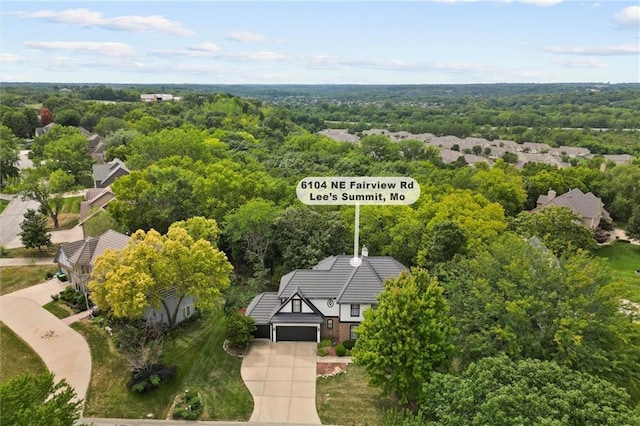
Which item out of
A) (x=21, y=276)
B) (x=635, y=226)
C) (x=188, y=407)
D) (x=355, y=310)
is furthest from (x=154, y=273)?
(x=635, y=226)

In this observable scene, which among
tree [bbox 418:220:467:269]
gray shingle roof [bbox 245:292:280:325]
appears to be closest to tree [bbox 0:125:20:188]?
gray shingle roof [bbox 245:292:280:325]

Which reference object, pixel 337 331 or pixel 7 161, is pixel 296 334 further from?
pixel 7 161

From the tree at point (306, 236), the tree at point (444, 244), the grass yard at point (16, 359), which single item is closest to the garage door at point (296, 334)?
the tree at point (306, 236)

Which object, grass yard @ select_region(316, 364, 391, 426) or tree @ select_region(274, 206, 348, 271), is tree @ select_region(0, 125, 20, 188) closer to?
tree @ select_region(274, 206, 348, 271)

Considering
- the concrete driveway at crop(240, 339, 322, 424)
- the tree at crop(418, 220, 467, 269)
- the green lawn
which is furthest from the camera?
the green lawn

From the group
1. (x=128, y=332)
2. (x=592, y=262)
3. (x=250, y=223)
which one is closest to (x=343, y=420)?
(x=128, y=332)

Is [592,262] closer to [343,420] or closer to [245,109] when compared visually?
[343,420]
